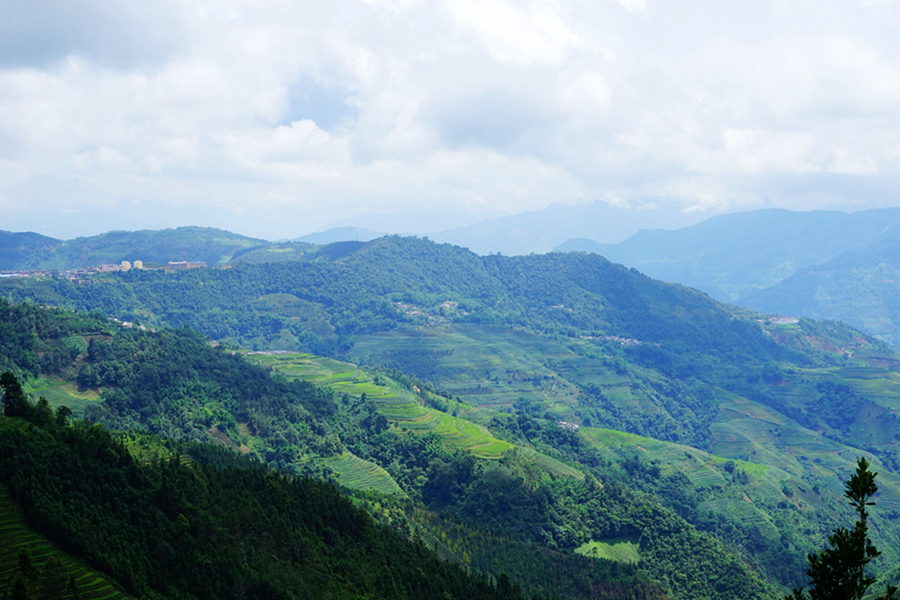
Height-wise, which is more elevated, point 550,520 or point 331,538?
point 331,538

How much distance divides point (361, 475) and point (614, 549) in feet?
106

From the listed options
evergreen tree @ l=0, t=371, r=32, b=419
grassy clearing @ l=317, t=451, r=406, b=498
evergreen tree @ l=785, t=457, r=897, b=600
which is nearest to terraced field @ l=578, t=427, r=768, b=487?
grassy clearing @ l=317, t=451, r=406, b=498

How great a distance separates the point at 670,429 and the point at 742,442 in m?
17.6

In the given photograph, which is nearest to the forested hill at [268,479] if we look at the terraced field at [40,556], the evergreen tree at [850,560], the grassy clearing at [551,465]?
the grassy clearing at [551,465]

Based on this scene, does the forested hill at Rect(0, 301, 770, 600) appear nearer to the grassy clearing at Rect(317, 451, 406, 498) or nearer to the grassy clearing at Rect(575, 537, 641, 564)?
the grassy clearing at Rect(317, 451, 406, 498)

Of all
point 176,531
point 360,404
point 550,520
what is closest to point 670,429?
point 360,404

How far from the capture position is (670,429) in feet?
569

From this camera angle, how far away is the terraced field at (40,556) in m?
35.7

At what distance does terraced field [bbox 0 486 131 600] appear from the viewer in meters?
35.7

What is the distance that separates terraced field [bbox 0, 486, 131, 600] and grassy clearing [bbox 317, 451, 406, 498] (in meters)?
51.3

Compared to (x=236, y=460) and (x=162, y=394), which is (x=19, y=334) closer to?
(x=162, y=394)

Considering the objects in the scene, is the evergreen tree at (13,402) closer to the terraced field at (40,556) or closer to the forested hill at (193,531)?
the forested hill at (193,531)

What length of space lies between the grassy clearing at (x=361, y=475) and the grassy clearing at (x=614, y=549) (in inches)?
902

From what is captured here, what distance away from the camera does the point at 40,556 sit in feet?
121
